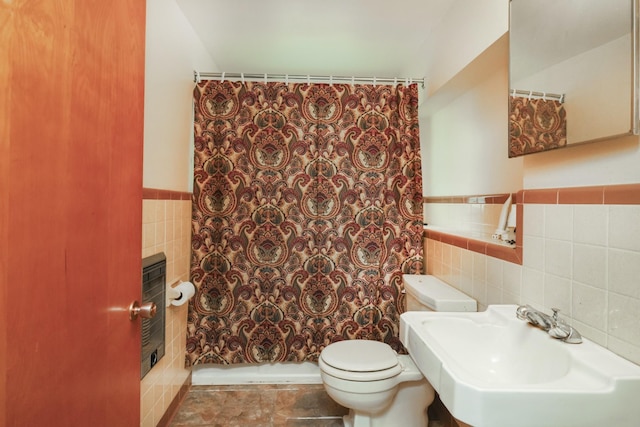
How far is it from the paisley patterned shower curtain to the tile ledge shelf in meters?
0.28

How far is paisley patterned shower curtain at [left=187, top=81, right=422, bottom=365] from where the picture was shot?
2.14 m

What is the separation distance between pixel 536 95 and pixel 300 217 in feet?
4.74

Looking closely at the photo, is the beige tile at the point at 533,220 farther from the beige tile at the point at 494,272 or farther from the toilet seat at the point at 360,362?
the toilet seat at the point at 360,362

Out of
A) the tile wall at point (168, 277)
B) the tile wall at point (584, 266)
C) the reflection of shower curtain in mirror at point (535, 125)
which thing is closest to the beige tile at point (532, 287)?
the tile wall at point (584, 266)

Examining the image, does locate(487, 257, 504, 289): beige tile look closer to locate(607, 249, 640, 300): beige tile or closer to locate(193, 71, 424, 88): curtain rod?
locate(607, 249, 640, 300): beige tile

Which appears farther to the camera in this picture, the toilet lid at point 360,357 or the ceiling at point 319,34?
the ceiling at point 319,34

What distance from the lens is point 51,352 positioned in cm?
55

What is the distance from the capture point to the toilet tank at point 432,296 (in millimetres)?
Result: 1562

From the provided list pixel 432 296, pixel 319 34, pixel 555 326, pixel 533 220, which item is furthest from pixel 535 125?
pixel 319 34

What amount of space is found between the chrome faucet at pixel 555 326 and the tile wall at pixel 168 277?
1.61 metres

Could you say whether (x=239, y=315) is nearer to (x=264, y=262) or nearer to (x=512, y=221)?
(x=264, y=262)

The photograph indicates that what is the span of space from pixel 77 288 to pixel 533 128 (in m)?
1.48

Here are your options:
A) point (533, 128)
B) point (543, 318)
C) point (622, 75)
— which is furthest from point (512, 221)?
point (622, 75)

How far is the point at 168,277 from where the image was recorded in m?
1.82
